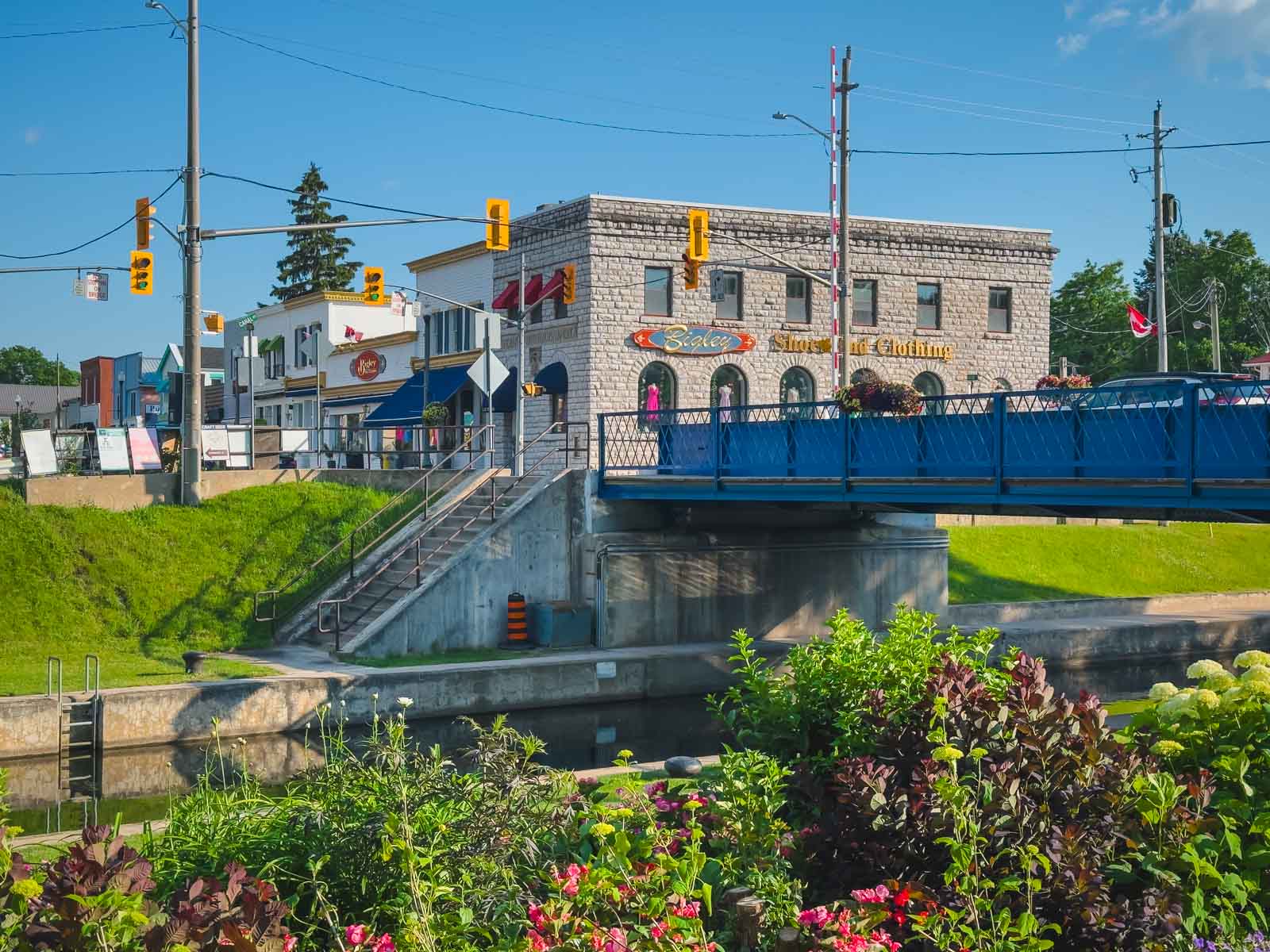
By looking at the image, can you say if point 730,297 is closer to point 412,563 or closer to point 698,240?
point 698,240

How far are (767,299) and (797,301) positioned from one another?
1222mm

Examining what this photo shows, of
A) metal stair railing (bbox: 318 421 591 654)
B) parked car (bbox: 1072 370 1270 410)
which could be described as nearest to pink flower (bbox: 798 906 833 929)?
parked car (bbox: 1072 370 1270 410)

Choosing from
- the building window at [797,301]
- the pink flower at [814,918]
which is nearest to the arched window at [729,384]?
the building window at [797,301]

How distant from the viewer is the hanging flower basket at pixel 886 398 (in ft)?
71.2

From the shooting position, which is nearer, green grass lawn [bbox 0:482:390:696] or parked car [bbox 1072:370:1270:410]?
parked car [bbox 1072:370:1270:410]

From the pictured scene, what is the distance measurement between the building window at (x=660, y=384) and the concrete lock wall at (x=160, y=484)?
9.94m

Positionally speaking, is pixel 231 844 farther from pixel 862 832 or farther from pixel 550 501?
pixel 550 501

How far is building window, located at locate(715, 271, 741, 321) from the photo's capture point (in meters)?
38.4

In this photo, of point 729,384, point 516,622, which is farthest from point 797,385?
point 516,622

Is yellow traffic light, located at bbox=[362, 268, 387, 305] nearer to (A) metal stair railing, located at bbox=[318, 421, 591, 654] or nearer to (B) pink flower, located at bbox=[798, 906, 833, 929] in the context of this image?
(A) metal stair railing, located at bbox=[318, 421, 591, 654]

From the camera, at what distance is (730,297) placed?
3856 centimetres

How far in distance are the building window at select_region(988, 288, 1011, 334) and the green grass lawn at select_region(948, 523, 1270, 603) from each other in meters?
7.41

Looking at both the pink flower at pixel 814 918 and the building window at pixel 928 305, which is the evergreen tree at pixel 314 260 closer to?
the building window at pixel 928 305

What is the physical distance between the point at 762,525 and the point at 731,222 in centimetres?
1271
